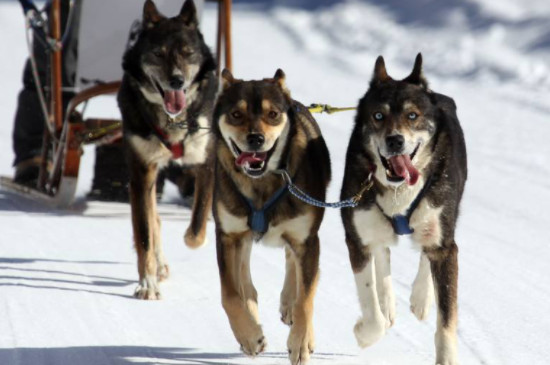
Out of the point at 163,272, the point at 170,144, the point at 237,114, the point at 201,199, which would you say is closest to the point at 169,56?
the point at 170,144

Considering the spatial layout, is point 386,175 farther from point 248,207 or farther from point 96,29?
point 96,29

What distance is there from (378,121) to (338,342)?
0.84 m

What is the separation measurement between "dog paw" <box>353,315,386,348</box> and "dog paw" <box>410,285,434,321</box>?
367 millimetres

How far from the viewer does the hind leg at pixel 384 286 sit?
357 cm

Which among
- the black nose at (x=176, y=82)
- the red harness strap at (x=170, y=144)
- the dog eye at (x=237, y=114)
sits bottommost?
the red harness strap at (x=170, y=144)

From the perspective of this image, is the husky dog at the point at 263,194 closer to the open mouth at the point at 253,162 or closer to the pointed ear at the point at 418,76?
the open mouth at the point at 253,162

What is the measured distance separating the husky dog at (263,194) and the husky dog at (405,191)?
159 millimetres

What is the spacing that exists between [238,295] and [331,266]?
1261 millimetres

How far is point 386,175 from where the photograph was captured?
10.4 feet

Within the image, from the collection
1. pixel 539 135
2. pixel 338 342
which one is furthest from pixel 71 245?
pixel 539 135

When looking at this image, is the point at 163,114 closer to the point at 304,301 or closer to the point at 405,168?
the point at 304,301

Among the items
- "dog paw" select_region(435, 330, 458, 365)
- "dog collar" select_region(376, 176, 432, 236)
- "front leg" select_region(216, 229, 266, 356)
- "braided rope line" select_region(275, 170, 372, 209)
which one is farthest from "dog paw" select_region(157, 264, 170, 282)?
"dog paw" select_region(435, 330, 458, 365)

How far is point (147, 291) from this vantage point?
4184mm

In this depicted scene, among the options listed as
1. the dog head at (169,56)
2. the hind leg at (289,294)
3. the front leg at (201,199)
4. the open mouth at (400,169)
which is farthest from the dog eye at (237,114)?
the front leg at (201,199)
